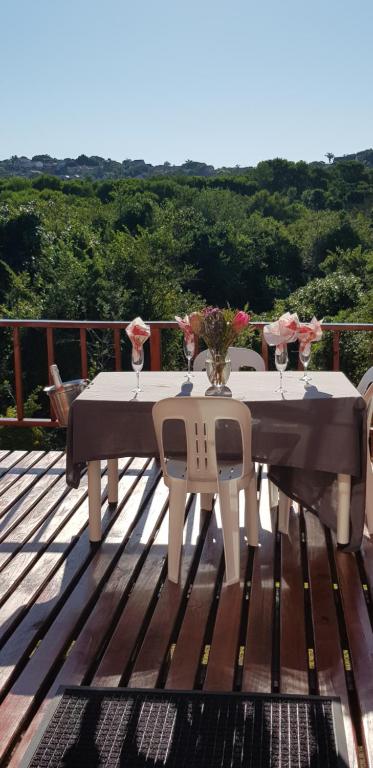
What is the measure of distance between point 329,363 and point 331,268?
14178mm

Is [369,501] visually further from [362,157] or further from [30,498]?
[362,157]

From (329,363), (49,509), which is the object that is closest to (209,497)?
(49,509)

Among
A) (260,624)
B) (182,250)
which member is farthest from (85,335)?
(182,250)

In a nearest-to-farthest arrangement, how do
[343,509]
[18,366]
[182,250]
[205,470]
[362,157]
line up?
[205,470] < [343,509] < [18,366] < [182,250] < [362,157]

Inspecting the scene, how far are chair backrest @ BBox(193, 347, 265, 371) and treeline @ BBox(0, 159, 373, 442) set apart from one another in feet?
47.8

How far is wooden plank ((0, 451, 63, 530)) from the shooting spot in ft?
13.7

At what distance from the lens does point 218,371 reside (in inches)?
138

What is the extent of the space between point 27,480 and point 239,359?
4.59 ft

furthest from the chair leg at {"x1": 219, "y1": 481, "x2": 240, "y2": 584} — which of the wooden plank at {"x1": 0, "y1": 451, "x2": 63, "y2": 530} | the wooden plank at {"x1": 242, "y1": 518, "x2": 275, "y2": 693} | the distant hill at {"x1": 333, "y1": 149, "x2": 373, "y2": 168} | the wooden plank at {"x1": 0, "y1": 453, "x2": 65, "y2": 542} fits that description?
the distant hill at {"x1": 333, "y1": 149, "x2": 373, "y2": 168}

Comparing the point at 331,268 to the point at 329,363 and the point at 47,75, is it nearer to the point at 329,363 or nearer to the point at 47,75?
the point at 329,363

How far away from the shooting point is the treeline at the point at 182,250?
85.5 ft

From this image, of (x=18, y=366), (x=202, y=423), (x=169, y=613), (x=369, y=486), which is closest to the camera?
(x=169, y=613)

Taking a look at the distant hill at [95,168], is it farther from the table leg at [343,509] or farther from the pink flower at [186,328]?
the table leg at [343,509]

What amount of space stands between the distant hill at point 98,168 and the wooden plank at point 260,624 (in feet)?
139
